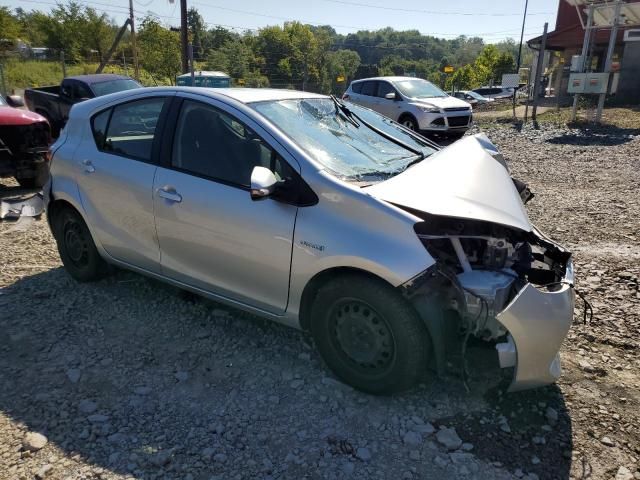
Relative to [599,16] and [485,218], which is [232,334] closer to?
[485,218]

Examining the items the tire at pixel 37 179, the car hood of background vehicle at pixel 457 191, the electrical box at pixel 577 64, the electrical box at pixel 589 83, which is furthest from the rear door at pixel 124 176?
the electrical box at pixel 577 64

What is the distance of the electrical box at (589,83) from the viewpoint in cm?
1410

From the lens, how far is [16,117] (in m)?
7.05

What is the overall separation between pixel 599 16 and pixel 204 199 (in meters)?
15.9

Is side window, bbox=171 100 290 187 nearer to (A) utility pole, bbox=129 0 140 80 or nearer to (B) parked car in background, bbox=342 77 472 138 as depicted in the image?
(B) parked car in background, bbox=342 77 472 138

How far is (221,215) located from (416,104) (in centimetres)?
1046

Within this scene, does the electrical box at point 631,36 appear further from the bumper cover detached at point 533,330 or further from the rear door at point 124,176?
the rear door at point 124,176

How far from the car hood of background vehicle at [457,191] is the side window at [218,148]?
73 cm

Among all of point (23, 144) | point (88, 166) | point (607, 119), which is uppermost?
point (607, 119)

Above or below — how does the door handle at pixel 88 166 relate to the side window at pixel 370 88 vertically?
below

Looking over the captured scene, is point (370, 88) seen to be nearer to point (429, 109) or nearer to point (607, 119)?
point (429, 109)

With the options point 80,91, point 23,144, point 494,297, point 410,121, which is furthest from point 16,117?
point 410,121

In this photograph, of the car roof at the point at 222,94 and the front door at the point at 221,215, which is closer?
the front door at the point at 221,215

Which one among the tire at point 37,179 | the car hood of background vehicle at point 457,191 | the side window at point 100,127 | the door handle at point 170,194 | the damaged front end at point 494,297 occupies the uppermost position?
the side window at point 100,127
